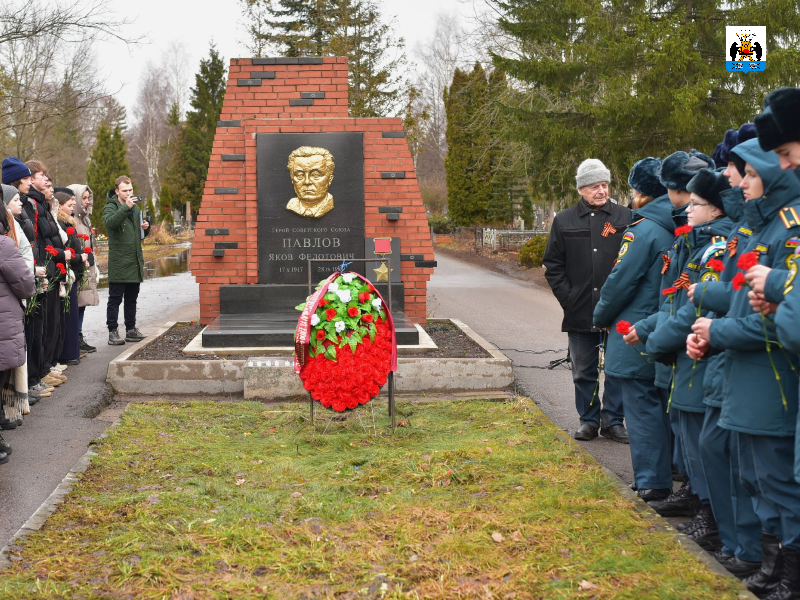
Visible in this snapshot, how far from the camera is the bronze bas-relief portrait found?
1007cm

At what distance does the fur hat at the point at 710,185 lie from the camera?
404cm

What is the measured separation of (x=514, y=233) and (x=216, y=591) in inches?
1249

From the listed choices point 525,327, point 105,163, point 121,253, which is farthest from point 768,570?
point 105,163

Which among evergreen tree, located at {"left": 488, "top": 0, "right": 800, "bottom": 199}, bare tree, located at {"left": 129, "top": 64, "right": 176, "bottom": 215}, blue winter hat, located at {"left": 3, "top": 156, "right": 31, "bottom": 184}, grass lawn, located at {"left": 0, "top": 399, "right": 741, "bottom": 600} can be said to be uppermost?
bare tree, located at {"left": 129, "top": 64, "right": 176, "bottom": 215}

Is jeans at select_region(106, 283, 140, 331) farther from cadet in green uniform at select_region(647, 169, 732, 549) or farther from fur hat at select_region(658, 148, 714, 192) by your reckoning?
cadet in green uniform at select_region(647, 169, 732, 549)

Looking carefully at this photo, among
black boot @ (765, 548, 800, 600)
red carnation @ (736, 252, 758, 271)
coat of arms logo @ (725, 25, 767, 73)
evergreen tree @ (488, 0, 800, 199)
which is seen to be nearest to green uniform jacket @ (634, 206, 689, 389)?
red carnation @ (736, 252, 758, 271)

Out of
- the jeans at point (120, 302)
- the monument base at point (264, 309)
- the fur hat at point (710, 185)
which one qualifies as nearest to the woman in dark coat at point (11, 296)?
the monument base at point (264, 309)

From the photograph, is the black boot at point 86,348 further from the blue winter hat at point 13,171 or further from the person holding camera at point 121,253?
the blue winter hat at point 13,171

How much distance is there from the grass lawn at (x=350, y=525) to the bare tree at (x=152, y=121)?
6293 cm

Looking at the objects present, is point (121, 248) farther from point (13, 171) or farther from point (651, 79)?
point (651, 79)

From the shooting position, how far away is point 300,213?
10.1 m

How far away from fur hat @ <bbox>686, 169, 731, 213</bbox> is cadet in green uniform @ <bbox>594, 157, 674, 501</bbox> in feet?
2.87

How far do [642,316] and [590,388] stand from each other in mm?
1403

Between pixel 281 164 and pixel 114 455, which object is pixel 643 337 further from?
pixel 281 164
